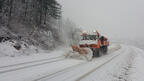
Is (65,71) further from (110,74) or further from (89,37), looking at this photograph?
(89,37)

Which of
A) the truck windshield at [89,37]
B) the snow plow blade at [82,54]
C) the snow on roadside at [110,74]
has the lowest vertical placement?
the snow on roadside at [110,74]

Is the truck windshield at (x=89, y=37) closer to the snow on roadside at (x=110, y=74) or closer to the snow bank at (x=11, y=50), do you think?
the snow on roadside at (x=110, y=74)

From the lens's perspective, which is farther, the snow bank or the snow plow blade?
the snow bank

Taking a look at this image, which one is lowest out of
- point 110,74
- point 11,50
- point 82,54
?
point 110,74

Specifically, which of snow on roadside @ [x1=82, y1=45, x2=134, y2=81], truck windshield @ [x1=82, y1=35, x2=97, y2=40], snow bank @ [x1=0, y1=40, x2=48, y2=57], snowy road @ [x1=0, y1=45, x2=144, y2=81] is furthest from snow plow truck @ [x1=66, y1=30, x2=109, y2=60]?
snow bank @ [x1=0, y1=40, x2=48, y2=57]

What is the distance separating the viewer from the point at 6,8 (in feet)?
73.3

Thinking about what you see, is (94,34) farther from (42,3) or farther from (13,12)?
(13,12)

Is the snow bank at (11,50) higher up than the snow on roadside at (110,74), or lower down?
higher up

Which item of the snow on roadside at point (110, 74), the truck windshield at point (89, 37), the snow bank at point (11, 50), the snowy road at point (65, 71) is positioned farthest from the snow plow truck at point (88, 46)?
the snow bank at point (11, 50)

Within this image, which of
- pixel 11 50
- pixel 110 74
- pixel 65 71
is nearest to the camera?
pixel 110 74

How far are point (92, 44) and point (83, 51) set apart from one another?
1905 mm

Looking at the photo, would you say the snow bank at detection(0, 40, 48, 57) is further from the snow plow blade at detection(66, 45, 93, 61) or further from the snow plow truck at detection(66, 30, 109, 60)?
the snow plow truck at detection(66, 30, 109, 60)

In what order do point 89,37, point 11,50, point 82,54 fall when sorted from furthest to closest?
point 89,37, point 11,50, point 82,54

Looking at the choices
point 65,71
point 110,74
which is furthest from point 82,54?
point 110,74
